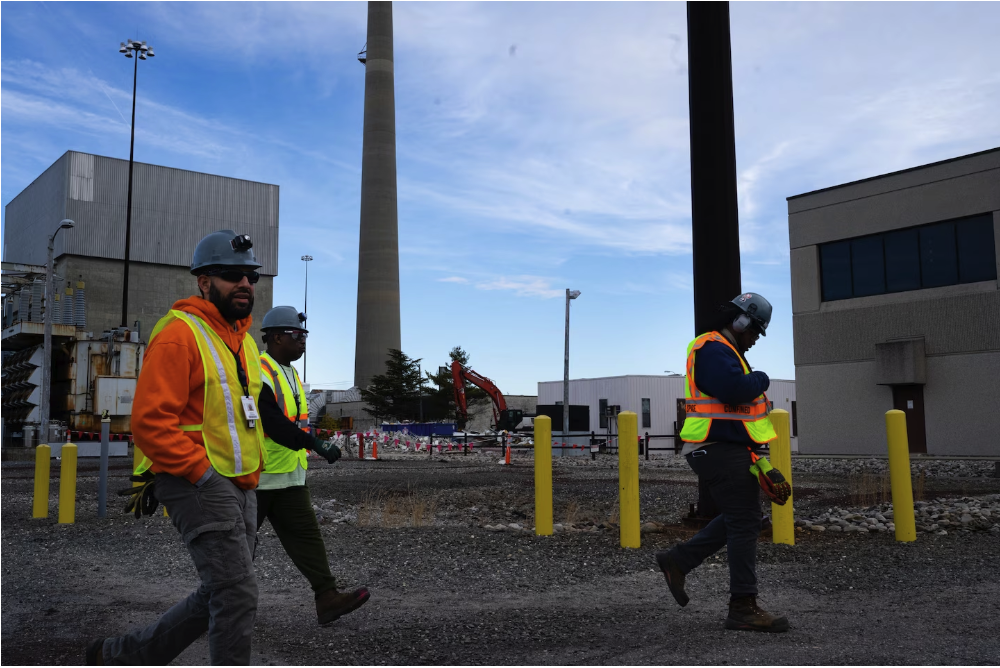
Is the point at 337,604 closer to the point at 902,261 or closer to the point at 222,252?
the point at 222,252

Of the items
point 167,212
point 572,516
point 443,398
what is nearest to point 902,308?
point 572,516

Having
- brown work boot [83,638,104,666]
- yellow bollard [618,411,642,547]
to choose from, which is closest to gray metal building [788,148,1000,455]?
yellow bollard [618,411,642,547]

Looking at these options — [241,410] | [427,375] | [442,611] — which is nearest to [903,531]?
[442,611]

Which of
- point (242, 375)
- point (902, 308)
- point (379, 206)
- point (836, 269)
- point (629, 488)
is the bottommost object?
point (629, 488)

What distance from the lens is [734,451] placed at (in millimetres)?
5152

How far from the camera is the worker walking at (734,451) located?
5.03m

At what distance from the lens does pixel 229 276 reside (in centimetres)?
379

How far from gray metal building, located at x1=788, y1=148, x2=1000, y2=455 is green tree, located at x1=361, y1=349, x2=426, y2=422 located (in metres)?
42.4

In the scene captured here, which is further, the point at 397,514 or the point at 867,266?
the point at 867,266

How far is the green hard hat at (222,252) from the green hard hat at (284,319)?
1887 millimetres

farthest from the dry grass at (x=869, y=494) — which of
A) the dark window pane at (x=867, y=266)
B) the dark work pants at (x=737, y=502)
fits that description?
the dark window pane at (x=867, y=266)

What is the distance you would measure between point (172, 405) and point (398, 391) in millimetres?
67460

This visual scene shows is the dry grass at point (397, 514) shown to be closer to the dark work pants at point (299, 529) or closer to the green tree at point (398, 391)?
the dark work pants at point (299, 529)

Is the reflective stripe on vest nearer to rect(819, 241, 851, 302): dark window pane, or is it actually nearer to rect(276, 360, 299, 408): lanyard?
rect(276, 360, 299, 408): lanyard
